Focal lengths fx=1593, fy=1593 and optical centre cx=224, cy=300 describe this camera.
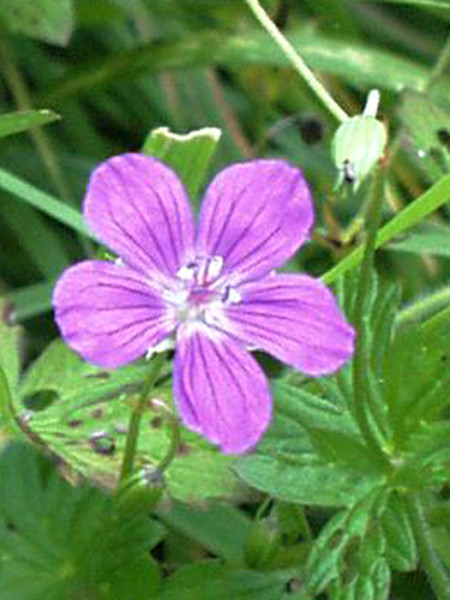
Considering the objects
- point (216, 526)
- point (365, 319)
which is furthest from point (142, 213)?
point (216, 526)

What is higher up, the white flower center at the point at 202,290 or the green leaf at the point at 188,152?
the green leaf at the point at 188,152

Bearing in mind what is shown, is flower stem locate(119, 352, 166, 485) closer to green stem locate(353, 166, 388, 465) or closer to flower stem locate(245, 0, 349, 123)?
green stem locate(353, 166, 388, 465)

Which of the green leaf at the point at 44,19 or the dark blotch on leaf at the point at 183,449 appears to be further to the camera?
the green leaf at the point at 44,19

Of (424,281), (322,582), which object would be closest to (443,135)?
(424,281)

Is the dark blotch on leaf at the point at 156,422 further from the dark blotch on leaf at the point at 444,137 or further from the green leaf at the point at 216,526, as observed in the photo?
the dark blotch on leaf at the point at 444,137

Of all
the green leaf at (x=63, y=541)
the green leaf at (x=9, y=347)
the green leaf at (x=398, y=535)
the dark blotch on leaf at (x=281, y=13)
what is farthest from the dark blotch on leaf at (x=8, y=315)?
the dark blotch on leaf at (x=281, y=13)
